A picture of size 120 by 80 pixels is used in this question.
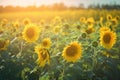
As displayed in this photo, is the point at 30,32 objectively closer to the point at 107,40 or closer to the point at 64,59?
the point at 107,40

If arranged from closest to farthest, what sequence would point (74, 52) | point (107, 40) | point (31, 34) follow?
point (74, 52)
point (107, 40)
point (31, 34)

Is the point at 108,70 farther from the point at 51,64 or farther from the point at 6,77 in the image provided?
the point at 6,77

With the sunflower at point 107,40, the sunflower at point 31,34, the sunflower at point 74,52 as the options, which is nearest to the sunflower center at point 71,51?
the sunflower at point 74,52

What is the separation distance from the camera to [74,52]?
16.4ft

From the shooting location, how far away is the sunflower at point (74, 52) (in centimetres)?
496

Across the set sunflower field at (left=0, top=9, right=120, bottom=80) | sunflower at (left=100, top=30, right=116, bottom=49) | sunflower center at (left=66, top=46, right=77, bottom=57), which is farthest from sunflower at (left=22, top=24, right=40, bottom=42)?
sunflower center at (left=66, top=46, right=77, bottom=57)

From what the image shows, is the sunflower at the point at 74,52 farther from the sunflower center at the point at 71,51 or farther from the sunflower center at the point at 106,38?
the sunflower center at the point at 106,38

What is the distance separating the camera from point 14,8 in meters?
34.5

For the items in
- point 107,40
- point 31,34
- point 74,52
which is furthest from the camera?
point 31,34

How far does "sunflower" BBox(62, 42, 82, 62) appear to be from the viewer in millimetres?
4965

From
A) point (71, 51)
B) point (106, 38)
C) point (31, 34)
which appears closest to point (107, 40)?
point (106, 38)

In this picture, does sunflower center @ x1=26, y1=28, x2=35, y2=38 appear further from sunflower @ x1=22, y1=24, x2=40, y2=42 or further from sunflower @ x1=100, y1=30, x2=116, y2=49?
sunflower @ x1=100, y1=30, x2=116, y2=49

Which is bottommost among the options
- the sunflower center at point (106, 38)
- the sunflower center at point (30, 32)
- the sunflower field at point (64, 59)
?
the sunflower field at point (64, 59)

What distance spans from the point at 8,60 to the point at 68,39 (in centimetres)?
100
